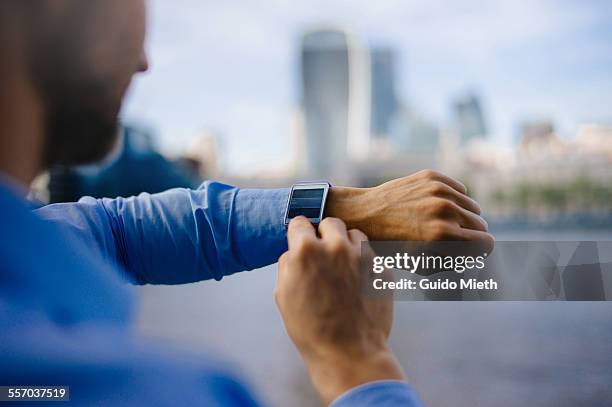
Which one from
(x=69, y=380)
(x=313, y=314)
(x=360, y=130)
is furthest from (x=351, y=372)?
(x=360, y=130)

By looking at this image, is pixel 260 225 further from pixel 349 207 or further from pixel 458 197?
pixel 458 197

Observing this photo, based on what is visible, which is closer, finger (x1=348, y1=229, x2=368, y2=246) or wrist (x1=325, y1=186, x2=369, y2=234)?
finger (x1=348, y1=229, x2=368, y2=246)

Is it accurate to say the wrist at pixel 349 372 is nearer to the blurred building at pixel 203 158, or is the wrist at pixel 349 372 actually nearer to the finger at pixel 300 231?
the finger at pixel 300 231

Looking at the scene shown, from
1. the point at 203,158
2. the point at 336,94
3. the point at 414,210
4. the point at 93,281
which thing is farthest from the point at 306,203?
the point at 336,94

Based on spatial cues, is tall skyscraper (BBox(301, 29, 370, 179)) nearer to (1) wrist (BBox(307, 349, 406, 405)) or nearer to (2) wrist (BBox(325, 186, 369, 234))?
(2) wrist (BBox(325, 186, 369, 234))

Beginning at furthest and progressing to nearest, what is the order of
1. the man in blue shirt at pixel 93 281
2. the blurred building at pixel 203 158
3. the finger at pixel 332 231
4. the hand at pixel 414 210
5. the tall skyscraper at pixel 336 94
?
the tall skyscraper at pixel 336 94 < the blurred building at pixel 203 158 < the hand at pixel 414 210 < the finger at pixel 332 231 < the man in blue shirt at pixel 93 281

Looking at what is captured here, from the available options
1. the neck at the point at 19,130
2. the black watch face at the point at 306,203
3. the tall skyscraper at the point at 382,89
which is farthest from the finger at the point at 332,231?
the tall skyscraper at the point at 382,89

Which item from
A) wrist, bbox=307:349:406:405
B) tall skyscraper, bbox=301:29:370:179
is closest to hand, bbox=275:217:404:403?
wrist, bbox=307:349:406:405
